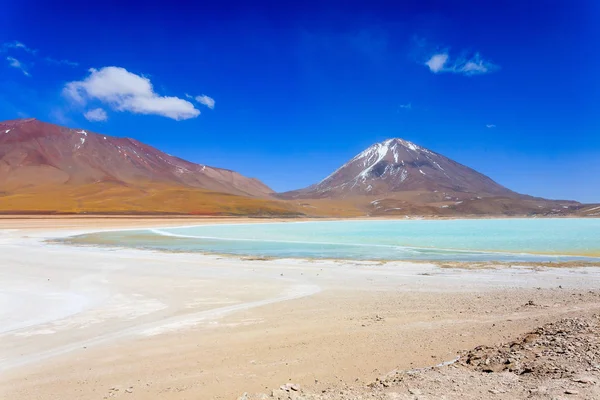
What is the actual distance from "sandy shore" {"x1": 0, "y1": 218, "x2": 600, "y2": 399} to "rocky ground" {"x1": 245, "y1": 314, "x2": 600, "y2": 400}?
69 cm

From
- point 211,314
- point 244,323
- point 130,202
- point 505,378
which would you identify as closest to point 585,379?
point 505,378

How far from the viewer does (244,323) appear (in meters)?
9.12

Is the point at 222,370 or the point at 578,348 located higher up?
the point at 578,348

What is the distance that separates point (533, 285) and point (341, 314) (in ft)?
24.0

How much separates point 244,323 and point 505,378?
17.1ft

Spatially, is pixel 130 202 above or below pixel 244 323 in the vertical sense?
above

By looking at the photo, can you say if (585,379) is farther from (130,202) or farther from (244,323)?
(130,202)

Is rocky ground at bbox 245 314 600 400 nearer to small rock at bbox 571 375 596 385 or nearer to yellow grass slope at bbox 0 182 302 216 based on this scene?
small rock at bbox 571 375 596 385

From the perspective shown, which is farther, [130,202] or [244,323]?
[130,202]

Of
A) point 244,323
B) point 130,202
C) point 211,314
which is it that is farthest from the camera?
point 130,202

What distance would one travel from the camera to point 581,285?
1337 cm

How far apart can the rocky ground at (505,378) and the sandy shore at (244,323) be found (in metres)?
0.69

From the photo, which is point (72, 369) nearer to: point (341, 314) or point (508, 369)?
point (341, 314)

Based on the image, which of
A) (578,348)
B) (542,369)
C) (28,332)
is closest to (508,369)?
(542,369)
